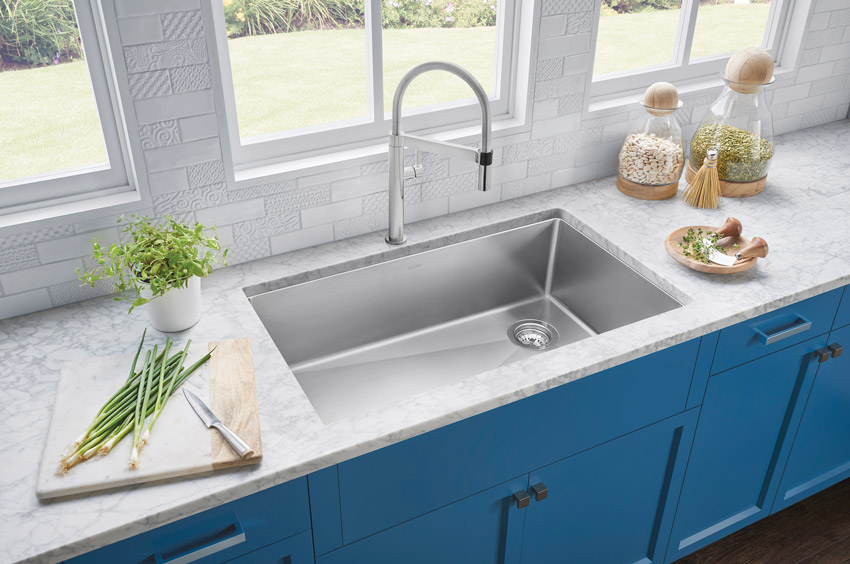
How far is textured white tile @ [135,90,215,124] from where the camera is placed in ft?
5.50

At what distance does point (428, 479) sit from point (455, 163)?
97 cm

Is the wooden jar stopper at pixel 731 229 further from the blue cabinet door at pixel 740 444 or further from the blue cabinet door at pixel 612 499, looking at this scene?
the blue cabinet door at pixel 612 499

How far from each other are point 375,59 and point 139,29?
61cm

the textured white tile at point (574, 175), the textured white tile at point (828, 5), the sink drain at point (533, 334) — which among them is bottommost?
the sink drain at point (533, 334)

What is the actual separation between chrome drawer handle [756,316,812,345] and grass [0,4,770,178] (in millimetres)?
1000

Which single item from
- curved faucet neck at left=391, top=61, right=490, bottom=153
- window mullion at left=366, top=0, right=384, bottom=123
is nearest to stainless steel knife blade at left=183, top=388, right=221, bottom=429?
curved faucet neck at left=391, top=61, right=490, bottom=153

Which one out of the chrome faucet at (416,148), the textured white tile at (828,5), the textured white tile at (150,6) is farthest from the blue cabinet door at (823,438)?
the textured white tile at (150,6)

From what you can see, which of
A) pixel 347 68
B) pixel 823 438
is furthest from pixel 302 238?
pixel 823 438

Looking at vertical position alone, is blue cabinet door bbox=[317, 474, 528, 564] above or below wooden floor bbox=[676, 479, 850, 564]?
above

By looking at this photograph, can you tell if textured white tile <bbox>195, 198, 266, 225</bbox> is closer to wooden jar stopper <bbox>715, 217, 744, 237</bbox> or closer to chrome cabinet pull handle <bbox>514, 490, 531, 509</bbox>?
chrome cabinet pull handle <bbox>514, 490, 531, 509</bbox>

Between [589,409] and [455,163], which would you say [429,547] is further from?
[455,163]

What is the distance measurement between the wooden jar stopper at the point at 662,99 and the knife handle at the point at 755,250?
1.68ft

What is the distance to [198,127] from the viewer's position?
1.75 metres

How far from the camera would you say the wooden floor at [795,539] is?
237 cm
